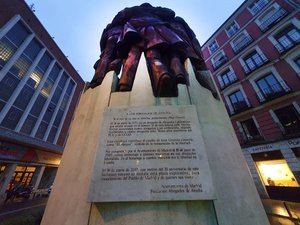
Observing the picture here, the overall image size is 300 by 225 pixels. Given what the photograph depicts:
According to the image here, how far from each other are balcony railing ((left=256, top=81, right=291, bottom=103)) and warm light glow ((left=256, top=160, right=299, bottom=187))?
4875mm

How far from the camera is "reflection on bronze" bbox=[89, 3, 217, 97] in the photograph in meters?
2.97

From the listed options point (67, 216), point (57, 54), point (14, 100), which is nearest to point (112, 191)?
point (67, 216)

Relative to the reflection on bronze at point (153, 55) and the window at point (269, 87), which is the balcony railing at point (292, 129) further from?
the reflection on bronze at point (153, 55)

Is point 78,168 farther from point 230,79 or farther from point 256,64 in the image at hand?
point 230,79

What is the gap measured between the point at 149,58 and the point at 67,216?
124 inches

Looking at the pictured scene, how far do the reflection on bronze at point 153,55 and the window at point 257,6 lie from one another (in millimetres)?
16918

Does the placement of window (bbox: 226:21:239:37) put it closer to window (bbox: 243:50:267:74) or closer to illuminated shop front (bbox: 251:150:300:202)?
window (bbox: 243:50:267:74)

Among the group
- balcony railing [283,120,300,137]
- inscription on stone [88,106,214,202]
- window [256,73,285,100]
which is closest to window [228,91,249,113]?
window [256,73,285,100]

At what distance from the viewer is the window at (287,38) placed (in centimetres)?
1288

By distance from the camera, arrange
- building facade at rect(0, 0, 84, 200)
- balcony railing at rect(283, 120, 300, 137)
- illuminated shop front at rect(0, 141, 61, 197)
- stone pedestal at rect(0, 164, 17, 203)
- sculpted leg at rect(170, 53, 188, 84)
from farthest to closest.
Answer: building facade at rect(0, 0, 84, 200) → illuminated shop front at rect(0, 141, 61, 197) → stone pedestal at rect(0, 164, 17, 203) → balcony railing at rect(283, 120, 300, 137) → sculpted leg at rect(170, 53, 188, 84)

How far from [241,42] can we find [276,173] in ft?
44.2

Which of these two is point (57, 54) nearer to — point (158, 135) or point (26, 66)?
point (26, 66)

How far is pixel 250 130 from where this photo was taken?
14133 millimetres

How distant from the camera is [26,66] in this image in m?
17.9
